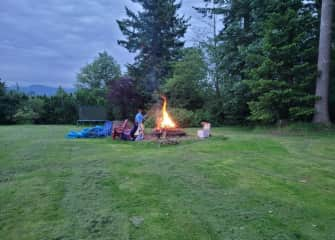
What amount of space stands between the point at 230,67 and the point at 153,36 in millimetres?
10396

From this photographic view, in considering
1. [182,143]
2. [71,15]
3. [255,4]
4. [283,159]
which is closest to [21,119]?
[71,15]

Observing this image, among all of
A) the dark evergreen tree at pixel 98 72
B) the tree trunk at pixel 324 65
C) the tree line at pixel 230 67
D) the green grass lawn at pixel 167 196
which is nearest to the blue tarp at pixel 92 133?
the green grass lawn at pixel 167 196

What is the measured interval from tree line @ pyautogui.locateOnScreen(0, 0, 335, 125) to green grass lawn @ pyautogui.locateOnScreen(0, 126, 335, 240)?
5.33 m

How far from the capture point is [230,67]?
44.6ft

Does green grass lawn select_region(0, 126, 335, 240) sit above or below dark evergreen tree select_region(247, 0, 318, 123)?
below

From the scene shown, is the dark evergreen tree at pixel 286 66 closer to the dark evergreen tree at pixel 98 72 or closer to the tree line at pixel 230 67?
the tree line at pixel 230 67

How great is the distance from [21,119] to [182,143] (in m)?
13.9

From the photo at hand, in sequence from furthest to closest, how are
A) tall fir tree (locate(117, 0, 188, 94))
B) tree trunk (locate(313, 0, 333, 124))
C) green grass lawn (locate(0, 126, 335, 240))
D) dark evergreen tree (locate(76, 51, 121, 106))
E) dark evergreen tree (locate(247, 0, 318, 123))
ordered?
1. dark evergreen tree (locate(76, 51, 121, 106))
2. tall fir tree (locate(117, 0, 188, 94))
3. dark evergreen tree (locate(247, 0, 318, 123))
4. tree trunk (locate(313, 0, 333, 124))
5. green grass lawn (locate(0, 126, 335, 240))

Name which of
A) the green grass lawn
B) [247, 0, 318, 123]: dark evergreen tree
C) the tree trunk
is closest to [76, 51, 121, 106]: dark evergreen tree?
[247, 0, 318, 123]: dark evergreen tree

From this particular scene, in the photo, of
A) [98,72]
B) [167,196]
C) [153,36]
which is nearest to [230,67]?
[153,36]

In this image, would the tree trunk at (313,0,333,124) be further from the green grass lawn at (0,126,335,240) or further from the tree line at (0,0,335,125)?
the green grass lawn at (0,126,335,240)

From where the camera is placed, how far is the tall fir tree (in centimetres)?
2147

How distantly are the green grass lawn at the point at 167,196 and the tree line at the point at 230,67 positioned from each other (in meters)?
5.33

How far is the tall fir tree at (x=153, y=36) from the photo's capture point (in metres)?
21.5
